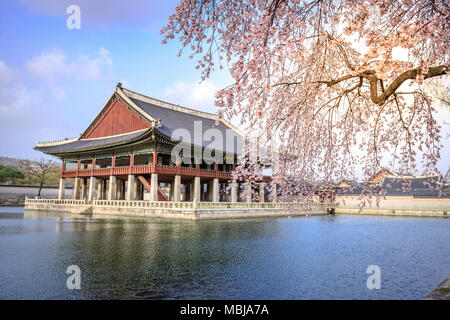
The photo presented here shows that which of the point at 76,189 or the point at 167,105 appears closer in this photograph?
the point at 76,189

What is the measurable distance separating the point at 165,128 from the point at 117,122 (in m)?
8.52

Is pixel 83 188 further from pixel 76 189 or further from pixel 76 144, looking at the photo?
pixel 76 144

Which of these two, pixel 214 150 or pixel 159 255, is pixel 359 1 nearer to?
pixel 159 255

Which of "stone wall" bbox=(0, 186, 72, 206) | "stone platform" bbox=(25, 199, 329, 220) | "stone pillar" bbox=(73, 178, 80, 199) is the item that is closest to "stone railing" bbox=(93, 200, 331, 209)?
"stone platform" bbox=(25, 199, 329, 220)

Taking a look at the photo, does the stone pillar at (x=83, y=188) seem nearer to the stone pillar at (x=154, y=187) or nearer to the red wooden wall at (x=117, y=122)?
the red wooden wall at (x=117, y=122)

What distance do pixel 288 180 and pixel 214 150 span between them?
2486 centimetres

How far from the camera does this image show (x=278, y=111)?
21.7 ft

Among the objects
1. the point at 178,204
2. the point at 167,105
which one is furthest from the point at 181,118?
the point at 178,204

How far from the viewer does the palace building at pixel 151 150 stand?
3025cm

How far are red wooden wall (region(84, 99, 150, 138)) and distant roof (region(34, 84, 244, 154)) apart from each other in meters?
0.65

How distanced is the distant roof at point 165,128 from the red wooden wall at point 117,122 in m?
0.65

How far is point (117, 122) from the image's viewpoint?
122 feet

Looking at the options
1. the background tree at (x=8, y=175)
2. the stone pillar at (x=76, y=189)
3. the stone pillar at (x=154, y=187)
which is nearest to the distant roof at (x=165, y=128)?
the stone pillar at (x=76, y=189)
